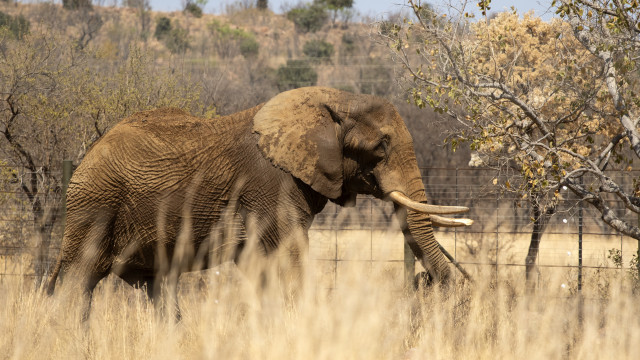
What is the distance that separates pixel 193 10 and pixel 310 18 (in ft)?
37.4

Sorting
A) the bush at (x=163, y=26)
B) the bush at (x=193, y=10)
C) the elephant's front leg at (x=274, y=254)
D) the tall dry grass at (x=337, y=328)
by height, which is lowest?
the tall dry grass at (x=337, y=328)

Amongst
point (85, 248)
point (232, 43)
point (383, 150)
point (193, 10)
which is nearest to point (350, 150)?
point (383, 150)

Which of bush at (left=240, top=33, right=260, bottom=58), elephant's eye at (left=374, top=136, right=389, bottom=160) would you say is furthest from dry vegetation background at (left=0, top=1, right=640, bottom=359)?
bush at (left=240, top=33, right=260, bottom=58)

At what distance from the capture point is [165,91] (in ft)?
43.1

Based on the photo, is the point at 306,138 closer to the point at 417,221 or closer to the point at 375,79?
the point at 417,221

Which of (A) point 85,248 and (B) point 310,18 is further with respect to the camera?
(B) point 310,18

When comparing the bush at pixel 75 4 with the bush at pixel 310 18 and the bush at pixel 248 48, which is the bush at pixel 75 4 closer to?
the bush at pixel 248 48

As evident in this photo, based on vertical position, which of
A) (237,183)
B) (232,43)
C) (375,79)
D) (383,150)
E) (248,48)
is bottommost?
(237,183)

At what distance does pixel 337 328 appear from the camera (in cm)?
528

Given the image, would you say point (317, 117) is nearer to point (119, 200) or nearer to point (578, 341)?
point (119, 200)

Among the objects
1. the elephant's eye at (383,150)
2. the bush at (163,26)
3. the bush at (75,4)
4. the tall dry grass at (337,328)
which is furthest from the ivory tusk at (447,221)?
the bush at (163,26)

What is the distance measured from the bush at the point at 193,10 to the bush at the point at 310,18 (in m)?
8.69

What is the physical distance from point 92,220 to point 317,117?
7.32 ft

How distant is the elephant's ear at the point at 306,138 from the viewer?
24.1ft
